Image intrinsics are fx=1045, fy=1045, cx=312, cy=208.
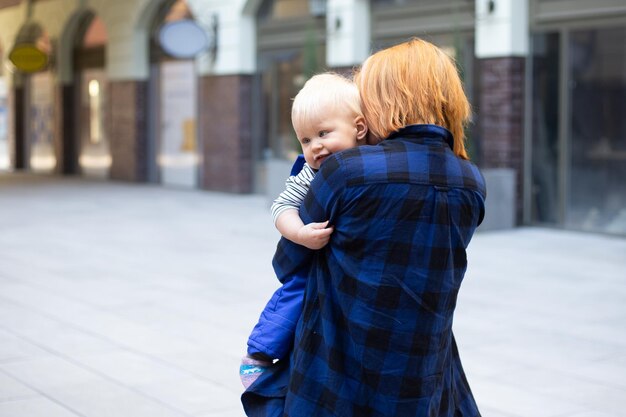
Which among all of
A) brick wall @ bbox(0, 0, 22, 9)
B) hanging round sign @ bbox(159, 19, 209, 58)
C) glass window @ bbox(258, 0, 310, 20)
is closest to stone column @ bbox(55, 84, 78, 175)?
brick wall @ bbox(0, 0, 22, 9)

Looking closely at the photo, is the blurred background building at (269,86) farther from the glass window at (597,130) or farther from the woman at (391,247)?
the woman at (391,247)

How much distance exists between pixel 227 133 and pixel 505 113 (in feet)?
22.7

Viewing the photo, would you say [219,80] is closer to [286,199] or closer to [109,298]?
[109,298]

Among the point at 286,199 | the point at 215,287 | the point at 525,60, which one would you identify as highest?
the point at 525,60

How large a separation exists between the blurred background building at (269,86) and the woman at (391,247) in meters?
1.55

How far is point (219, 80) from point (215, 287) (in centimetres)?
1097

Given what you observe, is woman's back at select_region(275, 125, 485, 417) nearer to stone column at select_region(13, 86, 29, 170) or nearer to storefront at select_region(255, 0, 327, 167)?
storefront at select_region(255, 0, 327, 167)

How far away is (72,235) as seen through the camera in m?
12.2

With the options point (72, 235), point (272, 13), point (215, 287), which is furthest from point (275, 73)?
point (215, 287)

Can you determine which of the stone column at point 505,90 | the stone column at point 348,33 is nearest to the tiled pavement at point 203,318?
the stone column at point 505,90

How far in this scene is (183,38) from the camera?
60.5 ft

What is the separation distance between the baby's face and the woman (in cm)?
4

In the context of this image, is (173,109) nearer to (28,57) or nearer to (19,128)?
(28,57)

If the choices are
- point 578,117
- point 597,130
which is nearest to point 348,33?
point 578,117
